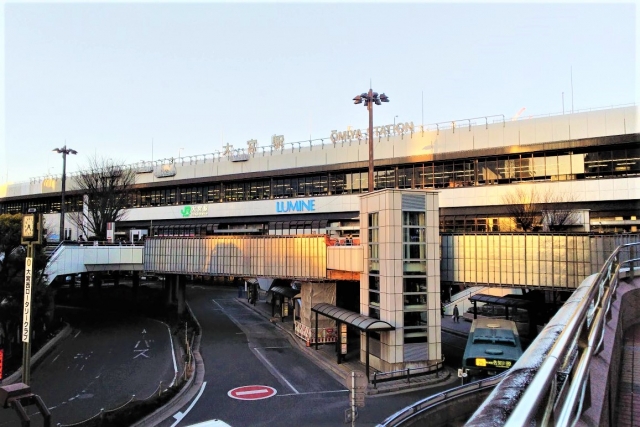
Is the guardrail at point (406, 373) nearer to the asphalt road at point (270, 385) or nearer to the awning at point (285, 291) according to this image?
the asphalt road at point (270, 385)

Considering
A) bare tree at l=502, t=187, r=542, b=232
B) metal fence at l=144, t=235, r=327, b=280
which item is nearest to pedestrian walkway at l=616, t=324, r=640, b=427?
metal fence at l=144, t=235, r=327, b=280

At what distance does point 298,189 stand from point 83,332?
2740 cm

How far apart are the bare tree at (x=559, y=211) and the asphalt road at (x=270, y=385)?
22943mm

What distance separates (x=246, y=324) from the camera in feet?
129

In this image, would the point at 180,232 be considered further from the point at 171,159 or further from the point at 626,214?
the point at 626,214

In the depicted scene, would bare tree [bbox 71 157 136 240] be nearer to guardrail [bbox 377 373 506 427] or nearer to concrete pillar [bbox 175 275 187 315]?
concrete pillar [bbox 175 275 187 315]

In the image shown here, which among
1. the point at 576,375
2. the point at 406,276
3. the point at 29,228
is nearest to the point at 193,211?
the point at 406,276

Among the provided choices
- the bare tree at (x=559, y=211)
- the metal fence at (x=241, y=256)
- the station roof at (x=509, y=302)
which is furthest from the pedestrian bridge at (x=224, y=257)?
the bare tree at (x=559, y=211)

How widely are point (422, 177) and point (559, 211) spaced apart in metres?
13.2

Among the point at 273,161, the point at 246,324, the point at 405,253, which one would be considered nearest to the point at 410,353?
the point at 405,253

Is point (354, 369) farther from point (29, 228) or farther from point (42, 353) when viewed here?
point (42, 353)

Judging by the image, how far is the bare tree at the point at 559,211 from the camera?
39053 millimetres

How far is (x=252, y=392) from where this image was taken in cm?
2127

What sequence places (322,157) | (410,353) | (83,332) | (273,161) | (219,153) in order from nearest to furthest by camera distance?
(410,353) < (83,332) < (322,157) < (273,161) < (219,153)
